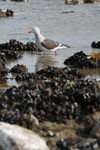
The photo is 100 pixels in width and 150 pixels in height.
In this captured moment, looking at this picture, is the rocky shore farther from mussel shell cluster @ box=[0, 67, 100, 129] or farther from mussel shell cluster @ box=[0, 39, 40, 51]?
mussel shell cluster @ box=[0, 39, 40, 51]

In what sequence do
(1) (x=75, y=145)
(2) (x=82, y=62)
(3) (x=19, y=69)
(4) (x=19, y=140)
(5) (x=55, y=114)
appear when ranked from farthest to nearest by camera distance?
(2) (x=82, y=62) → (3) (x=19, y=69) → (5) (x=55, y=114) → (1) (x=75, y=145) → (4) (x=19, y=140)

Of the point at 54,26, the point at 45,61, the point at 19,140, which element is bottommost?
the point at 54,26

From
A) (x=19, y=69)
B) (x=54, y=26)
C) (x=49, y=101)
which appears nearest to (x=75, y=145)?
(x=49, y=101)

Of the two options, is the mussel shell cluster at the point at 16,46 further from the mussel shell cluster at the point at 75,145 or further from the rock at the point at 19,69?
the mussel shell cluster at the point at 75,145

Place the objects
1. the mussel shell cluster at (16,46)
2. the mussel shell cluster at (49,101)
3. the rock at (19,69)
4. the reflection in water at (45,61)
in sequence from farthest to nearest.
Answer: the mussel shell cluster at (16,46)
the reflection in water at (45,61)
the rock at (19,69)
the mussel shell cluster at (49,101)

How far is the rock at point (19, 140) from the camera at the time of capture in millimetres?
4738

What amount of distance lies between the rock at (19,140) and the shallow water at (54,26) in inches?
145

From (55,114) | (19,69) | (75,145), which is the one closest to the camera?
(75,145)

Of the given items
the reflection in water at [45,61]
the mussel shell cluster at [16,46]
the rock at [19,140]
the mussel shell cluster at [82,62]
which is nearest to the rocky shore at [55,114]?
the rock at [19,140]

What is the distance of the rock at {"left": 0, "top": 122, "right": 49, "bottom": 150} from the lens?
474cm

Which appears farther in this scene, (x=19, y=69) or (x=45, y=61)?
(x=45, y=61)

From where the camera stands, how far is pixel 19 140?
4789mm

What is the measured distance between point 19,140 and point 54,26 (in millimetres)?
12136

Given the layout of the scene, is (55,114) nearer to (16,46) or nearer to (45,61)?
(45,61)
